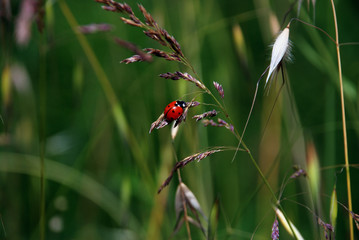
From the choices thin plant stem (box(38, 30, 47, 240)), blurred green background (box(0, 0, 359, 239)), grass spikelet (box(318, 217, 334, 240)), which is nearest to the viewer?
grass spikelet (box(318, 217, 334, 240))

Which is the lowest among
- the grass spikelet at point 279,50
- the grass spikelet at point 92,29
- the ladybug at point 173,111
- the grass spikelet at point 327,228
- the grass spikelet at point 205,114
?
the grass spikelet at point 327,228

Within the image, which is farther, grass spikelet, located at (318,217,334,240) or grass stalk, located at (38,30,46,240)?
grass stalk, located at (38,30,46,240)

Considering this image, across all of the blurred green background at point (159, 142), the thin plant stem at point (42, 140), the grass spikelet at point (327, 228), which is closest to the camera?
the grass spikelet at point (327, 228)

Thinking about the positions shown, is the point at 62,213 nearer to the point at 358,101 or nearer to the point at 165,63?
the point at 165,63

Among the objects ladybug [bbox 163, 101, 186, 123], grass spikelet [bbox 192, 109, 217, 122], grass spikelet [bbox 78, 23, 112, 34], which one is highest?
grass spikelet [bbox 78, 23, 112, 34]

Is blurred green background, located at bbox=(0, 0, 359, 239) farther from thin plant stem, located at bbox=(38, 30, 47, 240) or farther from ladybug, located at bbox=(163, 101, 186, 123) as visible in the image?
ladybug, located at bbox=(163, 101, 186, 123)

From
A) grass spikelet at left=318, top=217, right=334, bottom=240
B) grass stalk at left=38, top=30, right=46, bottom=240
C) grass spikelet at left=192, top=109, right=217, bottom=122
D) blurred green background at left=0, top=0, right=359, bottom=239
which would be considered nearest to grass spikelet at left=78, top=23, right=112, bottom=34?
blurred green background at left=0, top=0, right=359, bottom=239

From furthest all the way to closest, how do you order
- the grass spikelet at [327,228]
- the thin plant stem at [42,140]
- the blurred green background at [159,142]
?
1. the blurred green background at [159,142]
2. the thin plant stem at [42,140]
3. the grass spikelet at [327,228]

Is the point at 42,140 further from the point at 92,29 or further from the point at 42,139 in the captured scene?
the point at 92,29

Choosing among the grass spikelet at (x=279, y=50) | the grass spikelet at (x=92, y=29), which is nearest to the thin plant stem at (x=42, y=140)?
the grass spikelet at (x=92, y=29)

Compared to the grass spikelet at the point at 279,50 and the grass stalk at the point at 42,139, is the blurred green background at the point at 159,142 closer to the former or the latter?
the grass stalk at the point at 42,139
